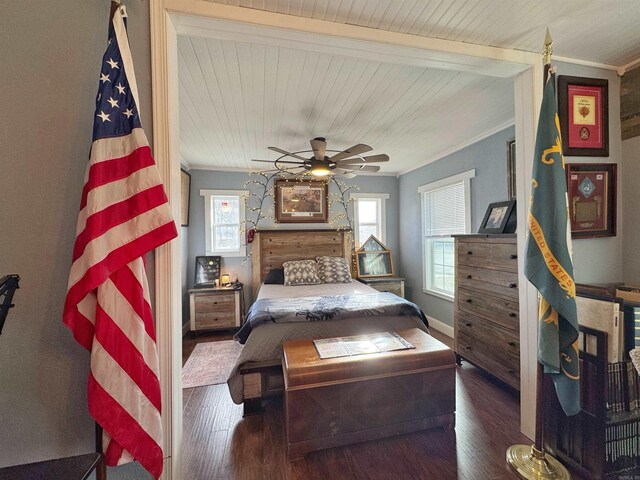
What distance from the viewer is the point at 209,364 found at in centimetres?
291

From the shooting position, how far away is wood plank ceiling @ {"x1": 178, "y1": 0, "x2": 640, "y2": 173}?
4.28ft

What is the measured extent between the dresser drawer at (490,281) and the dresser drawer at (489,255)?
0.16ft

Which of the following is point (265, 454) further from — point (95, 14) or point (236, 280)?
point (236, 280)

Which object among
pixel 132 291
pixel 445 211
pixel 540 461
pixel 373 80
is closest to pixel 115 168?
pixel 132 291

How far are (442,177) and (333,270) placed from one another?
2.17 metres

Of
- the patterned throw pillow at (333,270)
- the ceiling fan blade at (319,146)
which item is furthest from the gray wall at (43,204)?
the patterned throw pillow at (333,270)

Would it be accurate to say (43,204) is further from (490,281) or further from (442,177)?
(442,177)

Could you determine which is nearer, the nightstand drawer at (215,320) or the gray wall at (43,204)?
the gray wall at (43,204)

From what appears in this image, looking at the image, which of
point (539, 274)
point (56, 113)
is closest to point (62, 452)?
point (56, 113)

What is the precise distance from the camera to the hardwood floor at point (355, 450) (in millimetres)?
1514

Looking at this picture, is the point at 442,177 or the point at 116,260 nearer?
the point at 116,260

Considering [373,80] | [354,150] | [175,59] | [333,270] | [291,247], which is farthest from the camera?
[291,247]

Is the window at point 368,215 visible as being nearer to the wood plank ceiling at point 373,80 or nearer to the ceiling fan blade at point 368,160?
the wood plank ceiling at point 373,80

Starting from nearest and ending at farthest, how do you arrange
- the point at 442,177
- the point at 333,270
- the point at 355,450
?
the point at 355,450 → the point at 442,177 → the point at 333,270
